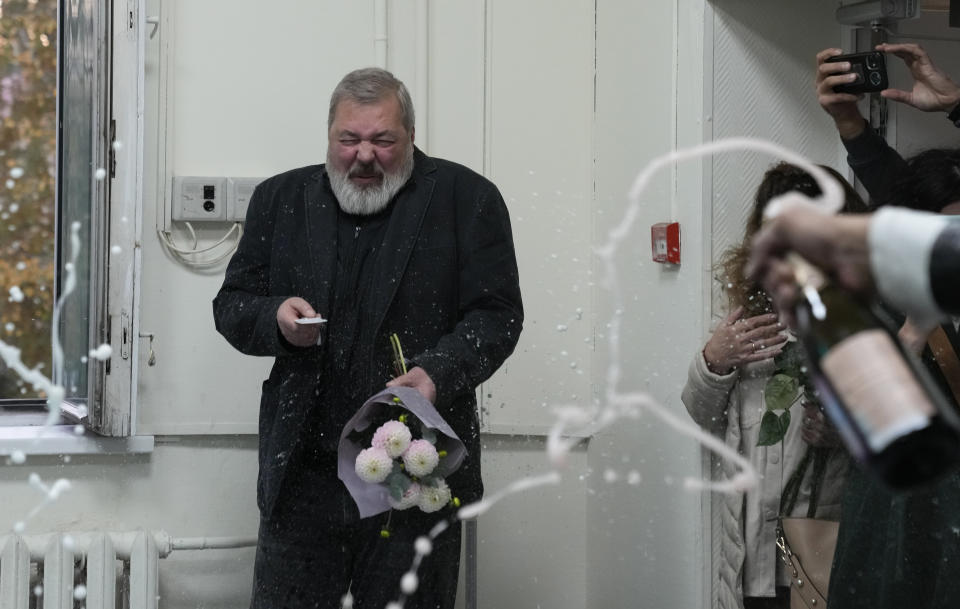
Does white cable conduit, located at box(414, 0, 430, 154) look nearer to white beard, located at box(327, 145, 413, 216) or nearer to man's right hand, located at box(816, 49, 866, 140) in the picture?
white beard, located at box(327, 145, 413, 216)

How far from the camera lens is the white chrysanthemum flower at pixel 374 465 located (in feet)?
5.31

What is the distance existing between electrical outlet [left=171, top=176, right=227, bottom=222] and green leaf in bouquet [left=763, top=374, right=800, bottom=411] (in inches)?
49.2

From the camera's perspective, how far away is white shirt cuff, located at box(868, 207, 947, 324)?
0.79 m

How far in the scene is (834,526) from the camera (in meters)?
1.62

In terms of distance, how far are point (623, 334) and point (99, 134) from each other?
3.79ft

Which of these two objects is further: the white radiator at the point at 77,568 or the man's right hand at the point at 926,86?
the white radiator at the point at 77,568

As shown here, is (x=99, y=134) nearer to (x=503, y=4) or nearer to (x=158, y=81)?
(x=158, y=81)

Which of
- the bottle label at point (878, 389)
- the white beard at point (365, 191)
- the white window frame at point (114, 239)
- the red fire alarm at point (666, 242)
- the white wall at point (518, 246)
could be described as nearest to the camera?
the bottle label at point (878, 389)

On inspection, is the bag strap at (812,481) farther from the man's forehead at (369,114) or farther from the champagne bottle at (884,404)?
the champagne bottle at (884,404)

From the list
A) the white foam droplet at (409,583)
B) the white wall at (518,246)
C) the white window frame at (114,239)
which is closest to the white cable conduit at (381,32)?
the white wall at (518,246)

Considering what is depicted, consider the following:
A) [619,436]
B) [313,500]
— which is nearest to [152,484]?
[313,500]

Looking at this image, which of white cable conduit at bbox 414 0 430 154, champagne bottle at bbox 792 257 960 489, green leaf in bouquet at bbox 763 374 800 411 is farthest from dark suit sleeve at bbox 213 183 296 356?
champagne bottle at bbox 792 257 960 489

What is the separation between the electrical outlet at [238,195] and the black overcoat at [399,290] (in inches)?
15.7

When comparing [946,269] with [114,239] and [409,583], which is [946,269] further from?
[114,239]
